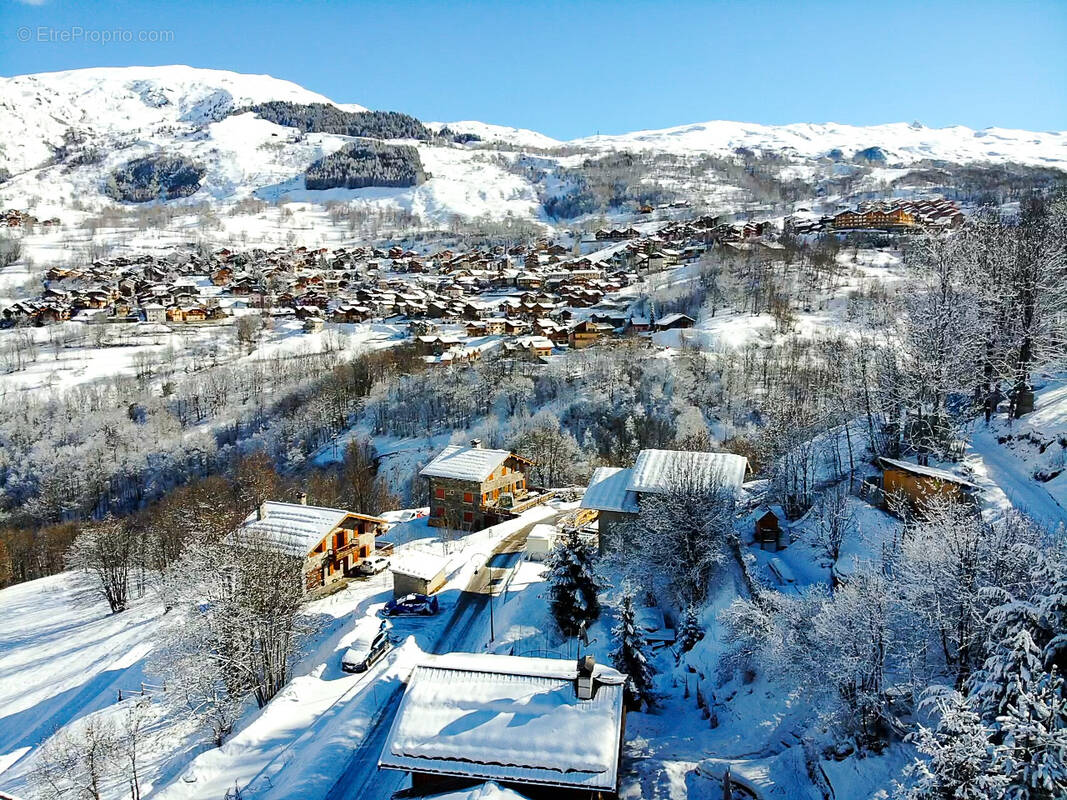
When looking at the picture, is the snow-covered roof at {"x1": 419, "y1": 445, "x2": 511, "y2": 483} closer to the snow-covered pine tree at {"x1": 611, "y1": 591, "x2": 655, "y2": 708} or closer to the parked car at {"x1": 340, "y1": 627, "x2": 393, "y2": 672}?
the parked car at {"x1": 340, "y1": 627, "x2": 393, "y2": 672}

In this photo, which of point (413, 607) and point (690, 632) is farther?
point (413, 607)

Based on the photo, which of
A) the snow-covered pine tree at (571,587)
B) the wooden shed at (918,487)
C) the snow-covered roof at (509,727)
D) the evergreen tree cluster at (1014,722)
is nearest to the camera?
the evergreen tree cluster at (1014,722)

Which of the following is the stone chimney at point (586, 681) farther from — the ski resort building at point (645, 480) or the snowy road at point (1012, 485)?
the snowy road at point (1012, 485)

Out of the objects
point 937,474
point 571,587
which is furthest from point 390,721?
point 937,474

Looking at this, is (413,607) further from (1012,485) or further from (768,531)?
(1012,485)

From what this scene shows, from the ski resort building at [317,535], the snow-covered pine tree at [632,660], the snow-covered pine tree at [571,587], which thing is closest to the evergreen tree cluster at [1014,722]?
the snow-covered pine tree at [632,660]

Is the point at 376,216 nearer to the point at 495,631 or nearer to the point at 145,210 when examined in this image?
the point at 145,210

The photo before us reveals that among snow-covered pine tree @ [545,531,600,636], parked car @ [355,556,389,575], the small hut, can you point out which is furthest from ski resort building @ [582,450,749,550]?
parked car @ [355,556,389,575]
